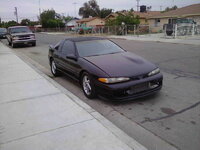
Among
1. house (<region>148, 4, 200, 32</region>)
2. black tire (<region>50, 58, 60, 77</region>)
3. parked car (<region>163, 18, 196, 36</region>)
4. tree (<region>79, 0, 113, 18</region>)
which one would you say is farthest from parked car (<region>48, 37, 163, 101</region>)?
tree (<region>79, 0, 113, 18</region>)

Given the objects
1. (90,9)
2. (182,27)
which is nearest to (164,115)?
(182,27)

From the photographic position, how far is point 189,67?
7.58 meters

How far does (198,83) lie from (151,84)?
195 centimetres

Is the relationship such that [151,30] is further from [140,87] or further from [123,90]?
[123,90]

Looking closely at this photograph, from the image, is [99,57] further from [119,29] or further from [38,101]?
[119,29]

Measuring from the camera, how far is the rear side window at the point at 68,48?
18.8 feet

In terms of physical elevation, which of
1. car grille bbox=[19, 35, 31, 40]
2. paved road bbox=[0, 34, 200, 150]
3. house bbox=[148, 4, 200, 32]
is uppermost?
house bbox=[148, 4, 200, 32]

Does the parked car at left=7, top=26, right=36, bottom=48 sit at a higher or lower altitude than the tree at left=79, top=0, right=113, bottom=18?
lower

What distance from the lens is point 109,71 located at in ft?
14.2

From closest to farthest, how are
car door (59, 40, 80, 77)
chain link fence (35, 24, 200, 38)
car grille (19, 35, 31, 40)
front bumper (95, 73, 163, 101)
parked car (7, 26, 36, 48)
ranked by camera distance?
front bumper (95, 73, 163, 101) < car door (59, 40, 80, 77) < parked car (7, 26, 36, 48) < car grille (19, 35, 31, 40) < chain link fence (35, 24, 200, 38)

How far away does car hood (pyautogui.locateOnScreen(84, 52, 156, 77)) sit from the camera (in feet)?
14.1

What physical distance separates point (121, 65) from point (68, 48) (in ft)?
6.83

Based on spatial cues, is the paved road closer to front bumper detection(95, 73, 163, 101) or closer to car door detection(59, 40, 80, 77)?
front bumper detection(95, 73, 163, 101)

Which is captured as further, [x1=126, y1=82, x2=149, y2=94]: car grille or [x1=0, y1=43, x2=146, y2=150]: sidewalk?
[x1=126, y1=82, x2=149, y2=94]: car grille
